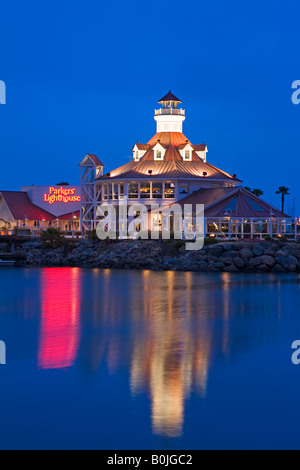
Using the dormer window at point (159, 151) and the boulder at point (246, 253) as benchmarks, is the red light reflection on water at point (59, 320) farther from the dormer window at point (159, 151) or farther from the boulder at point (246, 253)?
the dormer window at point (159, 151)

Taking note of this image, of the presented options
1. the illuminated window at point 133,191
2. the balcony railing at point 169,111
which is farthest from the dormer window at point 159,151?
the balcony railing at point 169,111

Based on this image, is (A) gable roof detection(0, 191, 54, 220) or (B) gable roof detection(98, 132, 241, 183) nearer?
(B) gable roof detection(98, 132, 241, 183)

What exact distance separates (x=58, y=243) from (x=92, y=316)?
1235 inches

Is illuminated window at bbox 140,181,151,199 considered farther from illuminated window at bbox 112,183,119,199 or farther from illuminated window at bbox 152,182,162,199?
illuminated window at bbox 112,183,119,199

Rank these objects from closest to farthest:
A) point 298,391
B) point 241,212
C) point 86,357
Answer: point 298,391 < point 86,357 < point 241,212

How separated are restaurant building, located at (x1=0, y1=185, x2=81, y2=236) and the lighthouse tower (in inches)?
444

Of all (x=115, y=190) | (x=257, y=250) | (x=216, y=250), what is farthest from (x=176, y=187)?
(x=257, y=250)

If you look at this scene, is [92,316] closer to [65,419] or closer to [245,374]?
[245,374]

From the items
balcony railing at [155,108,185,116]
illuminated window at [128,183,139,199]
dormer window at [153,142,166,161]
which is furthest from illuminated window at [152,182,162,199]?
balcony railing at [155,108,185,116]

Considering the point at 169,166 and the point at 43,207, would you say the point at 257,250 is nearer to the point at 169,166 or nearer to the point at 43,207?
the point at 169,166

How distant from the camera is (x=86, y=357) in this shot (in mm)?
21156

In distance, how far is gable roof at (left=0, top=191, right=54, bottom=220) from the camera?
71537 mm

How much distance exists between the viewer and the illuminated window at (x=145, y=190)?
63.9 m

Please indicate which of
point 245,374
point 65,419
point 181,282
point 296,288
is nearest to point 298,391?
point 245,374
